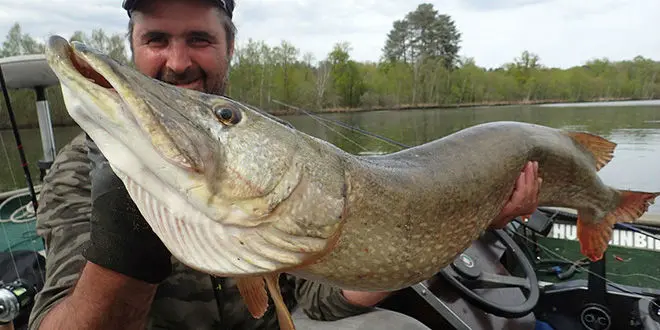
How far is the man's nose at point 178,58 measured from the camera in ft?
5.89

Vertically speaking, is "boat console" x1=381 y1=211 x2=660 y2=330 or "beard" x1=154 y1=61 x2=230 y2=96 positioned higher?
"beard" x1=154 y1=61 x2=230 y2=96

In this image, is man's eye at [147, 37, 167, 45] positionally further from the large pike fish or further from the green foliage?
the green foliage

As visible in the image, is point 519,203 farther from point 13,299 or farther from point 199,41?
point 13,299

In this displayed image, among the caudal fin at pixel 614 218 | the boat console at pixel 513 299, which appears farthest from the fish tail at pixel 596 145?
the boat console at pixel 513 299

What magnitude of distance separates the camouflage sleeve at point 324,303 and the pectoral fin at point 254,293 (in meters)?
0.79

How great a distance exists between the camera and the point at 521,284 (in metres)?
2.23

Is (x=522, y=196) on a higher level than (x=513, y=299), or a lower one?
higher

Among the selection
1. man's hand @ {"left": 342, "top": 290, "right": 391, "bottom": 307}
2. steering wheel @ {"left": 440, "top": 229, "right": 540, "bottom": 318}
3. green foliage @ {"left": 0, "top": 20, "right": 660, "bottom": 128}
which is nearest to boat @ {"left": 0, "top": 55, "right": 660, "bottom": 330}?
steering wheel @ {"left": 440, "top": 229, "right": 540, "bottom": 318}

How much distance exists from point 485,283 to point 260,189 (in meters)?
1.73

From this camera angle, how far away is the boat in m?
2.04

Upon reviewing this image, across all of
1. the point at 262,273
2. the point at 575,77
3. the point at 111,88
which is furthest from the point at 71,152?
the point at 575,77

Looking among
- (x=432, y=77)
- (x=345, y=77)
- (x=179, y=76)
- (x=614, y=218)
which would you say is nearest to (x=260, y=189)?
(x=179, y=76)

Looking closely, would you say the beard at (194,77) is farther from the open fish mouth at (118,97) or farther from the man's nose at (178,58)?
the open fish mouth at (118,97)

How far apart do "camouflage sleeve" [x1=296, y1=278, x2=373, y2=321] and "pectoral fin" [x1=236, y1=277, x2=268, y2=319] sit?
79 centimetres
